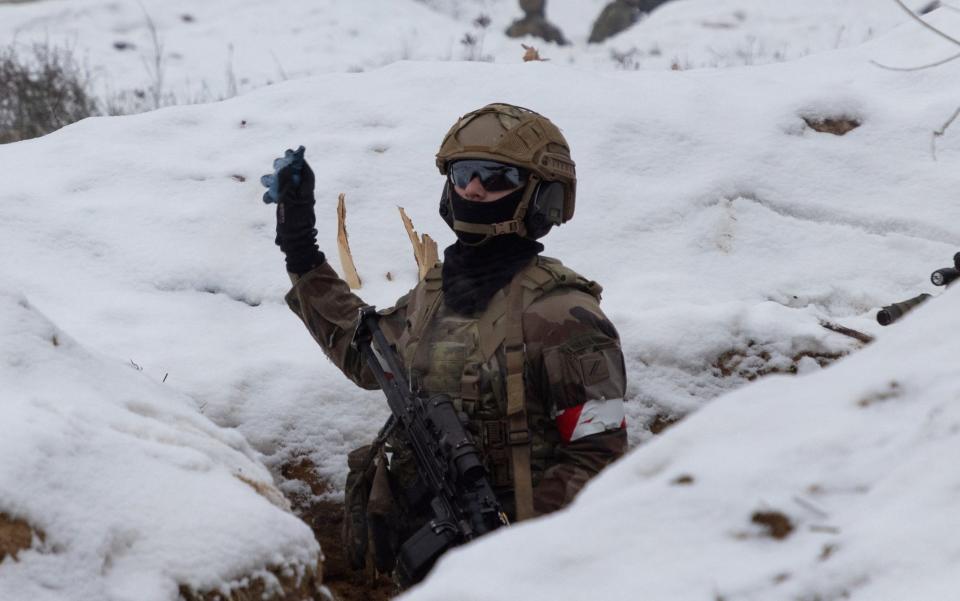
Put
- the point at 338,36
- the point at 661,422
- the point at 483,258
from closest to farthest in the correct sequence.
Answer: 1. the point at 483,258
2. the point at 661,422
3. the point at 338,36

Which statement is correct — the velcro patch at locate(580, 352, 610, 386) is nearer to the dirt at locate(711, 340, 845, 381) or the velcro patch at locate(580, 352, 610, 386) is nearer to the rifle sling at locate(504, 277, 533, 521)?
the rifle sling at locate(504, 277, 533, 521)

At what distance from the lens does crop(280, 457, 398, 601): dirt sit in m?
4.33

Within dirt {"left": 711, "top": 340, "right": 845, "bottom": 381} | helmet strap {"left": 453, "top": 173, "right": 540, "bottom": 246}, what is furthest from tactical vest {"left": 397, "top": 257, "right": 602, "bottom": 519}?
dirt {"left": 711, "top": 340, "right": 845, "bottom": 381}

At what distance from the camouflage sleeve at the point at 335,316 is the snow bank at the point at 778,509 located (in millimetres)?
2222

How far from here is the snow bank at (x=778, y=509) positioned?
1564 mm

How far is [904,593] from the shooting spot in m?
1.45

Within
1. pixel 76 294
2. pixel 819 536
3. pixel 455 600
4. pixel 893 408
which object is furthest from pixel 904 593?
pixel 76 294

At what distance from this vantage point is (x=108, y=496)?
10.0 feet

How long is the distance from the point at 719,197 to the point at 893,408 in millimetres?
4104

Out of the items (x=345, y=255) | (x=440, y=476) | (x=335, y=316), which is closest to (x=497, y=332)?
(x=440, y=476)

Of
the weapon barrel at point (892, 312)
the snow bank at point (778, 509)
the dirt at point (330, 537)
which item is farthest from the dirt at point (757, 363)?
the snow bank at point (778, 509)

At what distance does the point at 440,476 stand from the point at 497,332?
1.61 feet

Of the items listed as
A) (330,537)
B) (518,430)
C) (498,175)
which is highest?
(498,175)

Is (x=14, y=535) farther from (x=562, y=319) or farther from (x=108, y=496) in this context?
(x=562, y=319)
